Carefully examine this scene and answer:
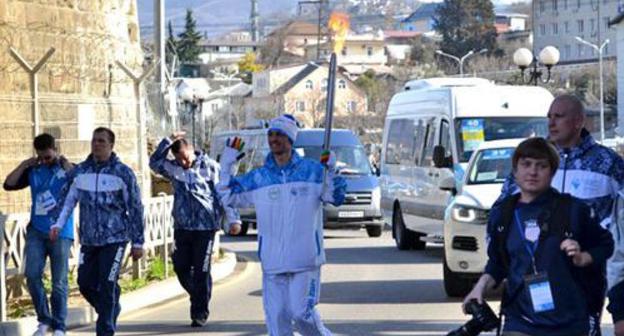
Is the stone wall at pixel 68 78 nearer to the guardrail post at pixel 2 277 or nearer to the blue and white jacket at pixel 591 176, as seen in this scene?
the guardrail post at pixel 2 277

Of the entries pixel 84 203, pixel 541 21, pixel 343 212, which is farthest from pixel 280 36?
pixel 84 203

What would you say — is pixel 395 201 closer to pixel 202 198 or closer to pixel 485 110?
pixel 485 110

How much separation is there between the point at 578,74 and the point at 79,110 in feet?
252

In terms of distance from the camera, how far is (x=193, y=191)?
13812 millimetres

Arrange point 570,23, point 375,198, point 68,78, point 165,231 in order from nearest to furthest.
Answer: point 68,78 < point 165,231 < point 375,198 < point 570,23

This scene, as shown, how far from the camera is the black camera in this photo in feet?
21.3

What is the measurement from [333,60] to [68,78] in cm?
781

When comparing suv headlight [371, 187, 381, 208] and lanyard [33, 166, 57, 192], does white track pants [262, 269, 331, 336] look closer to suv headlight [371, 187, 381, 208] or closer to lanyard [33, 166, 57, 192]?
lanyard [33, 166, 57, 192]

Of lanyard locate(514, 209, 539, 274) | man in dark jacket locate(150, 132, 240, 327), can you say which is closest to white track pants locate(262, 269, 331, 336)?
lanyard locate(514, 209, 539, 274)

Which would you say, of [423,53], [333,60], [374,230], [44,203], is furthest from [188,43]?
[333,60]

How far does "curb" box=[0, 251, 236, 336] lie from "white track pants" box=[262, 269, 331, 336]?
396 cm

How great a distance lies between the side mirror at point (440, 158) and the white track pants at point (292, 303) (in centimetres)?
1093

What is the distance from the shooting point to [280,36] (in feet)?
385

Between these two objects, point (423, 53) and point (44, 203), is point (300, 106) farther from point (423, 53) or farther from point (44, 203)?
point (44, 203)
